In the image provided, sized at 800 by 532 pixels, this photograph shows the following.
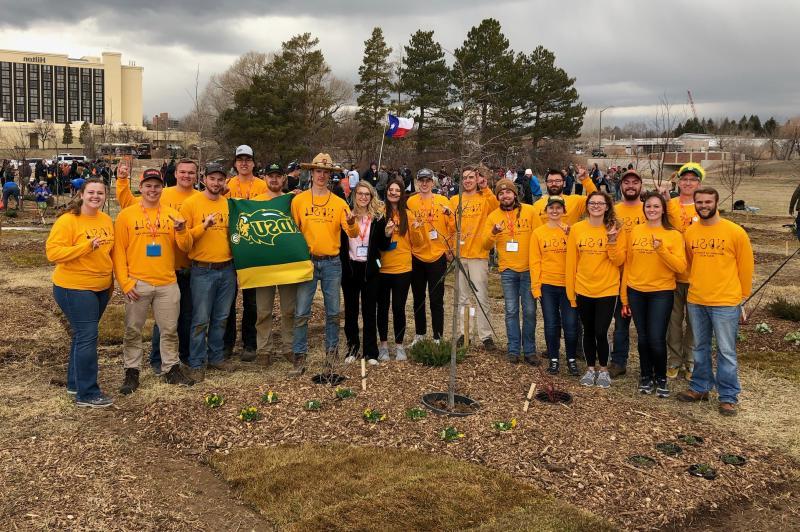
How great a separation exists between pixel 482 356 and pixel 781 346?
436cm

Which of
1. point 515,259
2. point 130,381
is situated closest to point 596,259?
point 515,259

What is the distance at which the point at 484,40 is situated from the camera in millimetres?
46375

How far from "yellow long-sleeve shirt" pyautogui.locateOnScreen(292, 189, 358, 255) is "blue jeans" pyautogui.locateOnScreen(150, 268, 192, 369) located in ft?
4.56

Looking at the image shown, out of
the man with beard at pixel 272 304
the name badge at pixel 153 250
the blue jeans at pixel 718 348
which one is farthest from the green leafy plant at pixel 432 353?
the name badge at pixel 153 250

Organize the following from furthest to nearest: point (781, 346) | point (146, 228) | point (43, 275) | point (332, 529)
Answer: point (43, 275) < point (781, 346) < point (146, 228) < point (332, 529)

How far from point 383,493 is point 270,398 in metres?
1.93

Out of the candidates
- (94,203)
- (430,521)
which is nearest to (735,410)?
(430,521)

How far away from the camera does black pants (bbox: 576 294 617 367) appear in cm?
676

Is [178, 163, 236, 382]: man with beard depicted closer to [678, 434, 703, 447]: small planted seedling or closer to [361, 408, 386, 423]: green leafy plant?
[361, 408, 386, 423]: green leafy plant

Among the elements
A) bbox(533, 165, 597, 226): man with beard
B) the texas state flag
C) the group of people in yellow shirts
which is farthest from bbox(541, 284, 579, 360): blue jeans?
the texas state flag

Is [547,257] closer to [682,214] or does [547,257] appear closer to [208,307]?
[682,214]

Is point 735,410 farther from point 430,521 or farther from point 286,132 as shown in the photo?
point 286,132

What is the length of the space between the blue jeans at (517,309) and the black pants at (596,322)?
0.74 metres

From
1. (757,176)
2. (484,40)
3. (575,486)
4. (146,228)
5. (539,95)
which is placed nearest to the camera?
(575,486)
